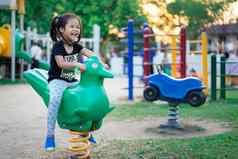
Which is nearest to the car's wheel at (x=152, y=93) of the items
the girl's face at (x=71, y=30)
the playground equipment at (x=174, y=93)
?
the playground equipment at (x=174, y=93)

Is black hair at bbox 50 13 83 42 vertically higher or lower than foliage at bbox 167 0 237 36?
lower

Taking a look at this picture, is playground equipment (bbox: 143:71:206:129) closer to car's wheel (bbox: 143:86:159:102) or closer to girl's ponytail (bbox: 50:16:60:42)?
car's wheel (bbox: 143:86:159:102)

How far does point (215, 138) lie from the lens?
5.00 metres

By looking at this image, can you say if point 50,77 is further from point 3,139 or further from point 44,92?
point 3,139

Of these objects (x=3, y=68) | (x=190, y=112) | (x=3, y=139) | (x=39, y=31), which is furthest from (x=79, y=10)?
(x=3, y=139)

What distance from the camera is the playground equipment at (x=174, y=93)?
6.00 m

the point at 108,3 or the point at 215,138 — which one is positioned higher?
the point at 108,3

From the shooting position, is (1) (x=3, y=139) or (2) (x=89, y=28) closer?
(1) (x=3, y=139)

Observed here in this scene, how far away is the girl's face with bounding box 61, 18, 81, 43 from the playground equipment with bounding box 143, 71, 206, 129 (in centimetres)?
244

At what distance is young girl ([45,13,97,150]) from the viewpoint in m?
3.88

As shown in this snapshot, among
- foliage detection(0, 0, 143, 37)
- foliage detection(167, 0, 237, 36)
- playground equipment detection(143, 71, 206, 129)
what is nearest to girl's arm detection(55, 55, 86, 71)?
playground equipment detection(143, 71, 206, 129)

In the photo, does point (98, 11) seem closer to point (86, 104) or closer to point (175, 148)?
point (175, 148)

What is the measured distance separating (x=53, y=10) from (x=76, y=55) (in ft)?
73.1

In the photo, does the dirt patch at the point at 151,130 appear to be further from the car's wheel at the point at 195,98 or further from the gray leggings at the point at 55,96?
the gray leggings at the point at 55,96
